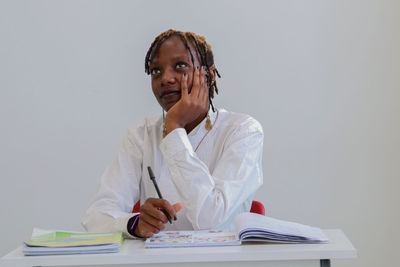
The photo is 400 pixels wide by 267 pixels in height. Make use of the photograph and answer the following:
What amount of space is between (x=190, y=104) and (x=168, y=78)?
0.14 m

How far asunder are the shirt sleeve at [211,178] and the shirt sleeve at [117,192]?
9.2 inches

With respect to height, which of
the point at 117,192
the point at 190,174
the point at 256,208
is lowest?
the point at 256,208

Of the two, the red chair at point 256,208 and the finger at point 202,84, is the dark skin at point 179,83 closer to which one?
the finger at point 202,84

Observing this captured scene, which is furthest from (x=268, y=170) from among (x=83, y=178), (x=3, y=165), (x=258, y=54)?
(x=3, y=165)

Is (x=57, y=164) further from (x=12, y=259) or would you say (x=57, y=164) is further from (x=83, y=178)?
(x=12, y=259)

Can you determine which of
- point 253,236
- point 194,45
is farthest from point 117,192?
point 253,236

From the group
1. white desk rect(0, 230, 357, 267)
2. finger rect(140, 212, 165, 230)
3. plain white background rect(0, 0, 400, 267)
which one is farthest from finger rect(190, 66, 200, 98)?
plain white background rect(0, 0, 400, 267)

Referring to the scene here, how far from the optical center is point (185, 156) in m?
1.87

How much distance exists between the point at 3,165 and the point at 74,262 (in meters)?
2.27

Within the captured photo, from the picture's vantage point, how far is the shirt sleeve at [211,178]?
1825mm

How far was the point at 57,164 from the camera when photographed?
3.45 metres

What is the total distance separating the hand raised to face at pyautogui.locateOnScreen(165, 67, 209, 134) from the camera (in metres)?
2.03

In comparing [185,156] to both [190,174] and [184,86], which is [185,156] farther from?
[184,86]

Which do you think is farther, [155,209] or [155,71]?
[155,71]
